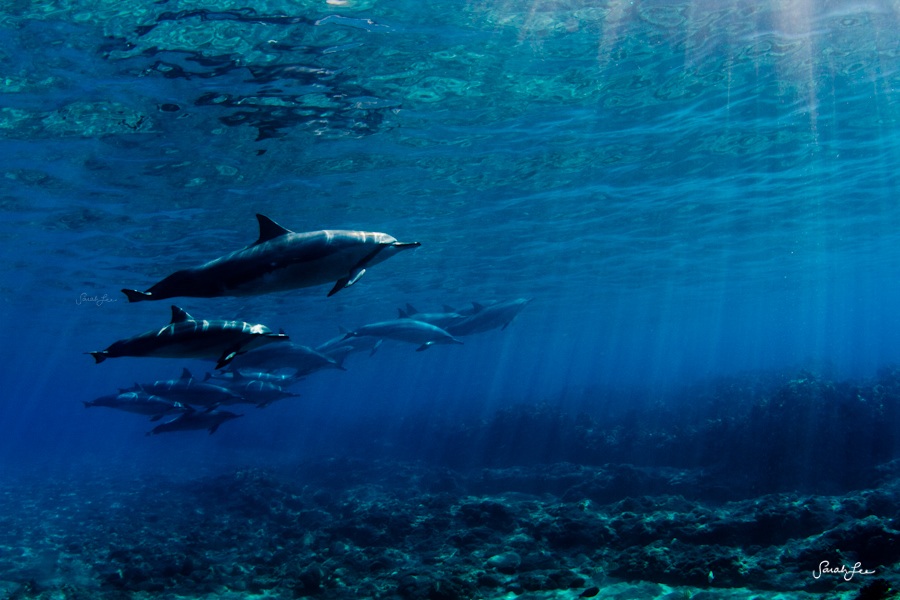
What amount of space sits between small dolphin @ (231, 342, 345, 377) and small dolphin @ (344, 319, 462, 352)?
113 cm

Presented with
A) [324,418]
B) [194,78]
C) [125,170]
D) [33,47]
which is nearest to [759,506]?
[194,78]

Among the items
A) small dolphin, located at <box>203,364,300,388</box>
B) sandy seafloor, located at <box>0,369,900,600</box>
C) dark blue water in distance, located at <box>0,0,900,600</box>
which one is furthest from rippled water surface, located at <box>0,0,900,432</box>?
sandy seafloor, located at <box>0,369,900,600</box>

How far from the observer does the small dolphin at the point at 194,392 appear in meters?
11.5

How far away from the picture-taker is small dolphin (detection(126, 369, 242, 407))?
11.5m

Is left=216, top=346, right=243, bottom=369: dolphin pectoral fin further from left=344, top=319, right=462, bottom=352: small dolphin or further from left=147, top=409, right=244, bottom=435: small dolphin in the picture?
left=147, top=409, right=244, bottom=435: small dolphin

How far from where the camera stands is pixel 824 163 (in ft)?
64.4

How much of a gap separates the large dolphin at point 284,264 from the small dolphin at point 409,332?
26.5 ft

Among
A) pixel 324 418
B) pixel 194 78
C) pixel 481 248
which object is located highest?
pixel 194 78

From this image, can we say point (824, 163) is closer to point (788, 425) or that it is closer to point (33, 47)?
point (788, 425)

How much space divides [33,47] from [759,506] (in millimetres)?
17469
